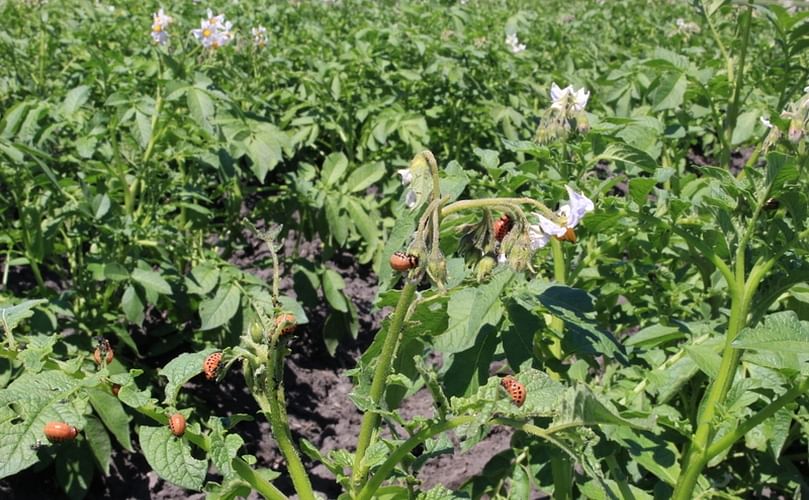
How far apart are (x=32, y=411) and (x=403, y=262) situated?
61cm

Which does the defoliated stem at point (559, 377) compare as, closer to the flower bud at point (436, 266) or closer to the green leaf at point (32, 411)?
the flower bud at point (436, 266)

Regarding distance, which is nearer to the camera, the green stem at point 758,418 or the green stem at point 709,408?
the green stem at point 758,418

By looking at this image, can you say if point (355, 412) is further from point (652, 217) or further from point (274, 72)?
point (274, 72)

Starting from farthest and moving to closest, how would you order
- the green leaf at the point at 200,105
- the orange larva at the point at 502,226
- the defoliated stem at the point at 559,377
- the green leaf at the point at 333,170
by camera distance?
the green leaf at the point at 333,170 < the green leaf at the point at 200,105 < the defoliated stem at the point at 559,377 < the orange larva at the point at 502,226

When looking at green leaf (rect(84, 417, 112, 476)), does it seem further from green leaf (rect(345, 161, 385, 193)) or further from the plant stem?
Result: green leaf (rect(345, 161, 385, 193))

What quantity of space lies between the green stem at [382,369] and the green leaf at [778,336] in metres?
0.52

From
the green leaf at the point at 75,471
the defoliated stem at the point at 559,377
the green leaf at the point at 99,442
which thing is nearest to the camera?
the defoliated stem at the point at 559,377

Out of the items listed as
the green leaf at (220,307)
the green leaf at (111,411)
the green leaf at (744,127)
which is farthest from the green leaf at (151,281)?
the green leaf at (744,127)

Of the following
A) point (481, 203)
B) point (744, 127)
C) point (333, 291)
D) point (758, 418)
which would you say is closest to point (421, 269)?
point (481, 203)

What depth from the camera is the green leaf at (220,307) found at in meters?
2.44

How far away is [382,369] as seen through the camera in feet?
4.50

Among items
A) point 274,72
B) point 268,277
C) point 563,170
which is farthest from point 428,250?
point 274,72

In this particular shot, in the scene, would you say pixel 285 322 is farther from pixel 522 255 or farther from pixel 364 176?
pixel 364 176

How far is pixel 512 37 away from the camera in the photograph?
5098 mm
